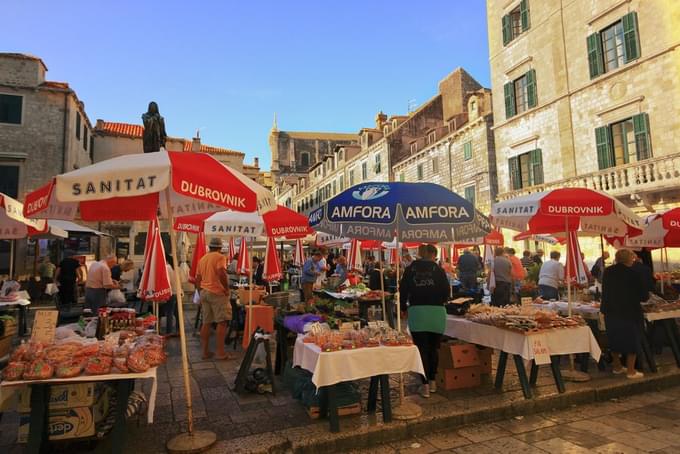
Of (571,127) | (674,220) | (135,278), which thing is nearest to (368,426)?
(674,220)

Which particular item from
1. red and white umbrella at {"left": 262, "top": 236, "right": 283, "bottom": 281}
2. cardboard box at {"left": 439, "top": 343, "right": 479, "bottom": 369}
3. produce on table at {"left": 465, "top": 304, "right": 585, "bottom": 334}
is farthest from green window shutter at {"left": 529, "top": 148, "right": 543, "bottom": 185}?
cardboard box at {"left": 439, "top": 343, "right": 479, "bottom": 369}

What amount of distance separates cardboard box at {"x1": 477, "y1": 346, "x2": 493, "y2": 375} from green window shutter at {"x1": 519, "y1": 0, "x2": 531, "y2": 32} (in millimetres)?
19094

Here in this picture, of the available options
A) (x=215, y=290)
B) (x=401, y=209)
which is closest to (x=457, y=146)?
(x=215, y=290)

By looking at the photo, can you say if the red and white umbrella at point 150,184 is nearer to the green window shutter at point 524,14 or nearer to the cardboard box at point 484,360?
the cardboard box at point 484,360

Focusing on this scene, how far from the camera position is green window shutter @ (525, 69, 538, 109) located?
19.3 m

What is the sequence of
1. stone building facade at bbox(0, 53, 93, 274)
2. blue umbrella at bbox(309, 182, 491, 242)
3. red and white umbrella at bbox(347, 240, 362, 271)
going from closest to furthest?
blue umbrella at bbox(309, 182, 491, 242) → red and white umbrella at bbox(347, 240, 362, 271) → stone building facade at bbox(0, 53, 93, 274)

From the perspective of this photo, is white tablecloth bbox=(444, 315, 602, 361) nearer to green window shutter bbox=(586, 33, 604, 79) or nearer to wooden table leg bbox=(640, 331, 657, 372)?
wooden table leg bbox=(640, 331, 657, 372)

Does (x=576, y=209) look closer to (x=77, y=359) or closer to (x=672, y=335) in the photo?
(x=672, y=335)

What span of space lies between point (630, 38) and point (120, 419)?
Result: 18751mm

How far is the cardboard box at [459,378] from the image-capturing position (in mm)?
5520

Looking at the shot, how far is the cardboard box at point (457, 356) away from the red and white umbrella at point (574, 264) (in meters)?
2.18

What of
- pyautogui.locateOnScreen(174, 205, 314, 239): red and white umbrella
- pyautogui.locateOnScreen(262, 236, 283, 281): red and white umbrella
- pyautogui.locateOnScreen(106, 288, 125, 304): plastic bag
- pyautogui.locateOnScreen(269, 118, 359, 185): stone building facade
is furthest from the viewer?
pyautogui.locateOnScreen(269, 118, 359, 185): stone building facade

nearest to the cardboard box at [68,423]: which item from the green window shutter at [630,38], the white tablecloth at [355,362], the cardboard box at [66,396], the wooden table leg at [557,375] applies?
the cardboard box at [66,396]

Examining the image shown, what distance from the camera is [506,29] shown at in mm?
21156
